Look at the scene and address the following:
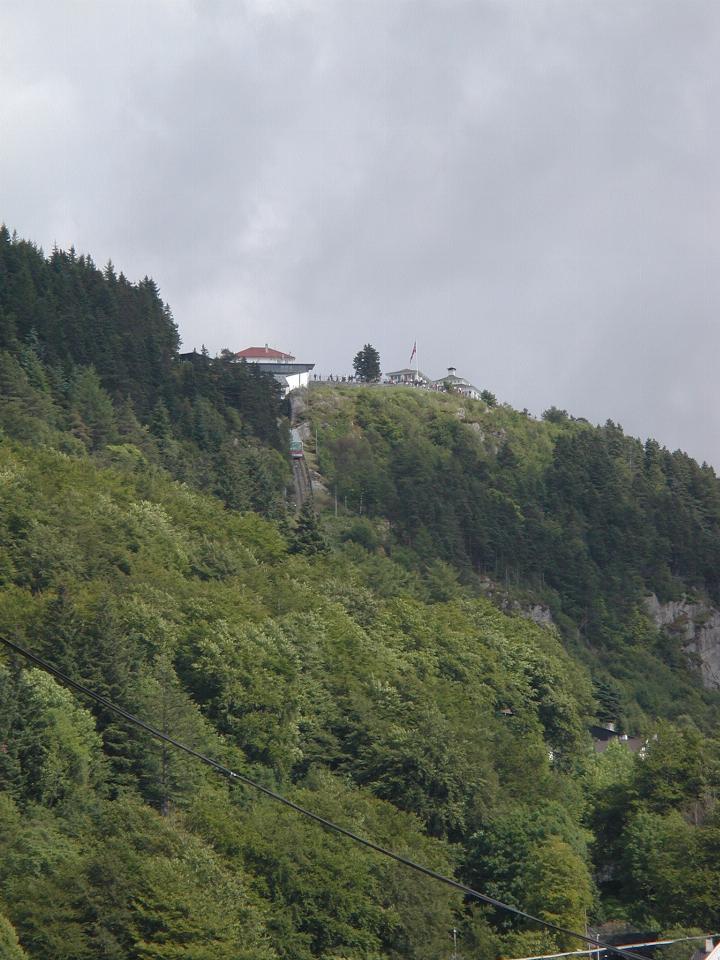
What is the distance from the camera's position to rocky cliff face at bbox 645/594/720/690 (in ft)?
458

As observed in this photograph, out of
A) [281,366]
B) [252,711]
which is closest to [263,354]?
[281,366]

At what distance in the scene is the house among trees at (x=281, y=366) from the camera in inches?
6053

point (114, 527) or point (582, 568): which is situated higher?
point (582, 568)

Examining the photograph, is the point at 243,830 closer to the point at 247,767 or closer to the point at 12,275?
the point at 247,767

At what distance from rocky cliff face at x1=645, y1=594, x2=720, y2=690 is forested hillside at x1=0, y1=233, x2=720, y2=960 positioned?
912 cm

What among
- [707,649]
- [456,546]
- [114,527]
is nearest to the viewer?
[114,527]

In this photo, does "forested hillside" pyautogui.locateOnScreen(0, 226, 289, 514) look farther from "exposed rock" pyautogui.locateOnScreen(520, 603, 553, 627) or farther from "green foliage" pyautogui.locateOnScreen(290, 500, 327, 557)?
"exposed rock" pyautogui.locateOnScreen(520, 603, 553, 627)

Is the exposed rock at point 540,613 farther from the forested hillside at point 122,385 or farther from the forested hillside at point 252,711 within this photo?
the forested hillside at point 122,385

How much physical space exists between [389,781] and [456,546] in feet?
238

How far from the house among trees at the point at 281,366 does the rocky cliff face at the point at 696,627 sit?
132ft

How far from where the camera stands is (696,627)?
144625 mm

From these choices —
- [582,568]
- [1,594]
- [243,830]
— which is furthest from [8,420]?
[582,568]

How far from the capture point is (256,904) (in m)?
47.3

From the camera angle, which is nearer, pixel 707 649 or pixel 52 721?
pixel 52 721
